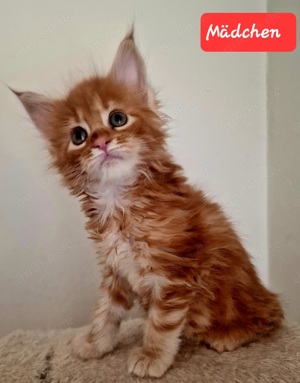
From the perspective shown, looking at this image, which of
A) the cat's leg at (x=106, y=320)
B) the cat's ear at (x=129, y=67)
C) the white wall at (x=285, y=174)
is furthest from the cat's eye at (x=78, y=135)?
the white wall at (x=285, y=174)

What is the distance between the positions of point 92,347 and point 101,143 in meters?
0.45

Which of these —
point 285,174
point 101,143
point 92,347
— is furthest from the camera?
point 285,174

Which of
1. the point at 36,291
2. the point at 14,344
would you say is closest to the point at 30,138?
the point at 36,291

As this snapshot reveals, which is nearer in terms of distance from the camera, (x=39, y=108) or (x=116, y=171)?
(x=116, y=171)

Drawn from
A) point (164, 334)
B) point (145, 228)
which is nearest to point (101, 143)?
point (145, 228)

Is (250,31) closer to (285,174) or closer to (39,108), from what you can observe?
(285,174)

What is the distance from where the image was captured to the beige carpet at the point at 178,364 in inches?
28.3

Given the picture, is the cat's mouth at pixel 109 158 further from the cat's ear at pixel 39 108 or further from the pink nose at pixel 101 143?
the cat's ear at pixel 39 108

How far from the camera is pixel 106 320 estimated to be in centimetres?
86

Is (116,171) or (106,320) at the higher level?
(116,171)

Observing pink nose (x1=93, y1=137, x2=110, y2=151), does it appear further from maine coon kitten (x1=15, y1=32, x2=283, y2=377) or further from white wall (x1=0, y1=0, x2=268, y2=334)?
white wall (x1=0, y1=0, x2=268, y2=334)

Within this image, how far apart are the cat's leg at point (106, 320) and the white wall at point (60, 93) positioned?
33 cm

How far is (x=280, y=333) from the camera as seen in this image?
857 mm

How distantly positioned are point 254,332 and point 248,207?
1.95ft
